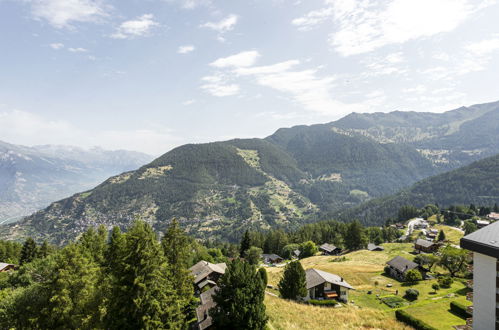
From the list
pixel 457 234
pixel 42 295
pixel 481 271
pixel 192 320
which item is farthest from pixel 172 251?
pixel 457 234

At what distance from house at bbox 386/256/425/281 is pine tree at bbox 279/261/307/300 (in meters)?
36.6

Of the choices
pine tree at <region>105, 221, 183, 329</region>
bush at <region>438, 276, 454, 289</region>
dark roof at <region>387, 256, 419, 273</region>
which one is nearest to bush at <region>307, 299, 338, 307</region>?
bush at <region>438, 276, 454, 289</region>

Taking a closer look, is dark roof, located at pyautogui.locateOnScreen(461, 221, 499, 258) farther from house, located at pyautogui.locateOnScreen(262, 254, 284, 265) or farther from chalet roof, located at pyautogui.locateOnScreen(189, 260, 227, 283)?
house, located at pyautogui.locateOnScreen(262, 254, 284, 265)

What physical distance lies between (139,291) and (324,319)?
26.4 metres

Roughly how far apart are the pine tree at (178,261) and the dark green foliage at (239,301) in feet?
16.9

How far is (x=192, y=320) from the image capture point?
41.9 m

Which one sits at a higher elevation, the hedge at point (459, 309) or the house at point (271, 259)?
the hedge at point (459, 309)

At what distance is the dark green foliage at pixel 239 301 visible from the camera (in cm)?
3306

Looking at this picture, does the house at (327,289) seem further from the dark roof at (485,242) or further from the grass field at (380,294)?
the dark roof at (485,242)

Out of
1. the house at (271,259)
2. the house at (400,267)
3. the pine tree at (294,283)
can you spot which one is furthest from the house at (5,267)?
the house at (400,267)

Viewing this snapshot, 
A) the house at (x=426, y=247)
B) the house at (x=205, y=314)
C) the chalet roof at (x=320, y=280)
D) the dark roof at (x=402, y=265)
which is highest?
the house at (x=205, y=314)

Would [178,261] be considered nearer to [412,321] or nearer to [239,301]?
[239,301]

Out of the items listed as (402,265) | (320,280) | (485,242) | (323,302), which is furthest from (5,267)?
(402,265)

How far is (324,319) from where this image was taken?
1563 inches
